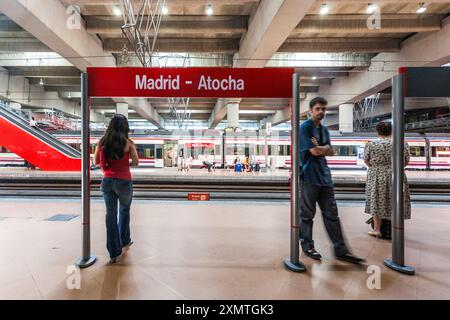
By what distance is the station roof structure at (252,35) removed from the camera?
848 cm

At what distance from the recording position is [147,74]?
277cm

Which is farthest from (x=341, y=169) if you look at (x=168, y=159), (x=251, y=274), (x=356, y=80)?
(x=251, y=274)

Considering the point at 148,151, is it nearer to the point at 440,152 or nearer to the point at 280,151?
the point at 280,151

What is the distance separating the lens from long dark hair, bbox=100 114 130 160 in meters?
2.82

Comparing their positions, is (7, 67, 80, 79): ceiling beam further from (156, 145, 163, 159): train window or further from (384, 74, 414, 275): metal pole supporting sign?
(384, 74, 414, 275): metal pole supporting sign

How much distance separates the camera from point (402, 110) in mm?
2785

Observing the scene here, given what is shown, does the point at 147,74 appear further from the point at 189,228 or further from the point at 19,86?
the point at 19,86

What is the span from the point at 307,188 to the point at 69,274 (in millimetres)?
2642

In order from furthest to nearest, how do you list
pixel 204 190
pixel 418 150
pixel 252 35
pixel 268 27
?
1. pixel 418 150
2. pixel 252 35
3. pixel 268 27
4. pixel 204 190

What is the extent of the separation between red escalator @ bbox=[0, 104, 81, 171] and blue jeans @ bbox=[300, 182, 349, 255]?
9329 millimetres

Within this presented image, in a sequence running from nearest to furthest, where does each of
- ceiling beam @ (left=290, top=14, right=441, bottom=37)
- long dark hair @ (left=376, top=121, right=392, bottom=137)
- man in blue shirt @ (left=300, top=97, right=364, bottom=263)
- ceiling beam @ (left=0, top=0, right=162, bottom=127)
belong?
man in blue shirt @ (left=300, top=97, right=364, bottom=263), long dark hair @ (left=376, top=121, right=392, bottom=137), ceiling beam @ (left=0, top=0, right=162, bottom=127), ceiling beam @ (left=290, top=14, right=441, bottom=37)

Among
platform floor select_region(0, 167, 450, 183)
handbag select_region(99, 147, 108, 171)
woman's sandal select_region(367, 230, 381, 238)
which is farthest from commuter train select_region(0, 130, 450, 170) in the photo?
handbag select_region(99, 147, 108, 171)

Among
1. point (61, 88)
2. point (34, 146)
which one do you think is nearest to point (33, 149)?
point (34, 146)

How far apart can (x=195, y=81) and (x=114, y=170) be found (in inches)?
52.6
